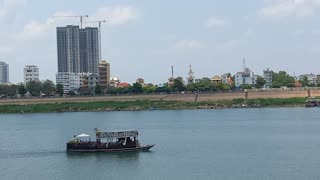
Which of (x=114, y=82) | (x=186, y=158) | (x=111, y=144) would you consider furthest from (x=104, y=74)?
(x=186, y=158)

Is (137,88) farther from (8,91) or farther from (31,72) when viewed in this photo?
(31,72)

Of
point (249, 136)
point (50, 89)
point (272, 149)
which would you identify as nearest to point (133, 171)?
point (272, 149)

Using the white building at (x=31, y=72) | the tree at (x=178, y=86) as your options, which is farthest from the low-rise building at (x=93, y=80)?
the tree at (x=178, y=86)

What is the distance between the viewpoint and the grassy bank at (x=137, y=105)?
117250mm

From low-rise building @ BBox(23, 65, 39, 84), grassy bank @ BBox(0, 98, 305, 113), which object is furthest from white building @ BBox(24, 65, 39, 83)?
grassy bank @ BBox(0, 98, 305, 113)

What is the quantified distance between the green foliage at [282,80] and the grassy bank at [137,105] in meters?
36.7

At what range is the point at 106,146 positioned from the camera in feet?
152

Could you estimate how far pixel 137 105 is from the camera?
123 meters

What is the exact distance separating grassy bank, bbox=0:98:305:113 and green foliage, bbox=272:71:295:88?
36740 mm

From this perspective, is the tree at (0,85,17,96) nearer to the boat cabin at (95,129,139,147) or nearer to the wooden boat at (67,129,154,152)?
the wooden boat at (67,129,154,152)

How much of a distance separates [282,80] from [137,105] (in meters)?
51.1

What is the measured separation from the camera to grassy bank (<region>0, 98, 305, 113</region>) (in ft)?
385

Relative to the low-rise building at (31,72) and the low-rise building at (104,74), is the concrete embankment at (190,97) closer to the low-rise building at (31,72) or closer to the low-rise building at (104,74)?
the low-rise building at (104,74)

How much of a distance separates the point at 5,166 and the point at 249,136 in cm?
2275
